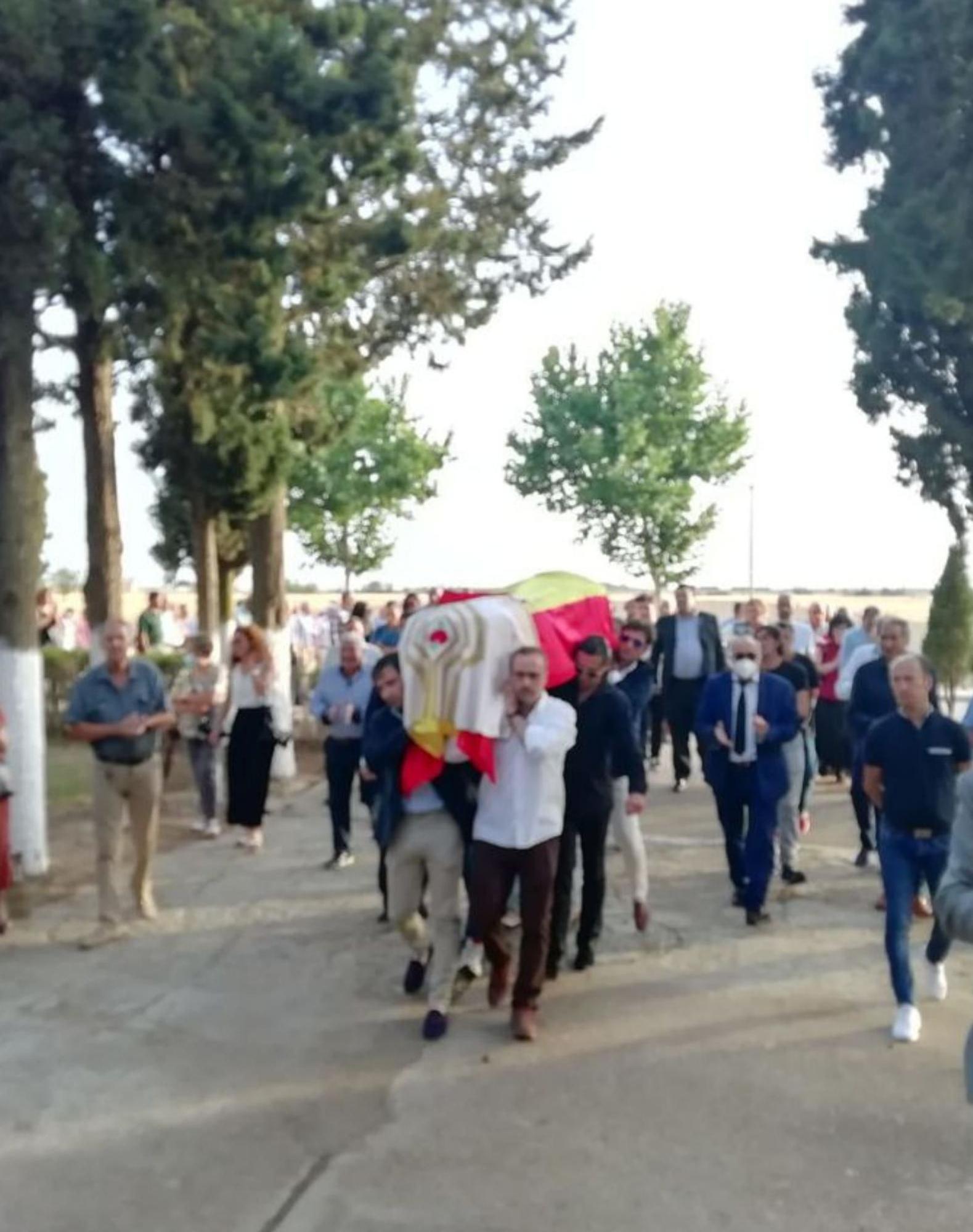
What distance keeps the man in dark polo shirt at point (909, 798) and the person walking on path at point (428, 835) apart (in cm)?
197

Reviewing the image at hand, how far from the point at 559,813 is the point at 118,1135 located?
2.54 metres

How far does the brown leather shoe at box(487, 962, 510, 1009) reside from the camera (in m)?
8.46

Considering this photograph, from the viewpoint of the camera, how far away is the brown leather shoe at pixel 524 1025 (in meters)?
7.79

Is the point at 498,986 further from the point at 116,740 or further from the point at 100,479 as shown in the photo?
the point at 100,479

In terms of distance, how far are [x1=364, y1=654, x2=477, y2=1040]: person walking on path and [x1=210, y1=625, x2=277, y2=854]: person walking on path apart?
15.4 ft

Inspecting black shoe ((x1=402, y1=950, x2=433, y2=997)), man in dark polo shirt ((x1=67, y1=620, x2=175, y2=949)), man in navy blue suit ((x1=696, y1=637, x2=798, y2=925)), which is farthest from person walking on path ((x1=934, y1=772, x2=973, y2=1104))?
man in dark polo shirt ((x1=67, y1=620, x2=175, y2=949))

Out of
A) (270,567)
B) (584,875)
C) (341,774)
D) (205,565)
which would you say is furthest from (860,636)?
(205,565)

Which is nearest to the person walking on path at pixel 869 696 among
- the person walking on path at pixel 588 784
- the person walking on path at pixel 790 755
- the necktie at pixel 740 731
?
the person walking on path at pixel 790 755

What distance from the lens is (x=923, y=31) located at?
2544cm

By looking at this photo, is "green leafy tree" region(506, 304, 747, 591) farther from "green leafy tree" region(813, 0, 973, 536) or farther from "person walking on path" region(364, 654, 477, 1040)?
"person walking on path" region(364, 654, 477, 1040)

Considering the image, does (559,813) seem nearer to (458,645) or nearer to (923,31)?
(458,645)

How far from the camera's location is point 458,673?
816 centimetres

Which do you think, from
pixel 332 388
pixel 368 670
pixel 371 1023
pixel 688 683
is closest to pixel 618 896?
pixel 368 670

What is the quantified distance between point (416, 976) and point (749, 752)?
9.14ft
